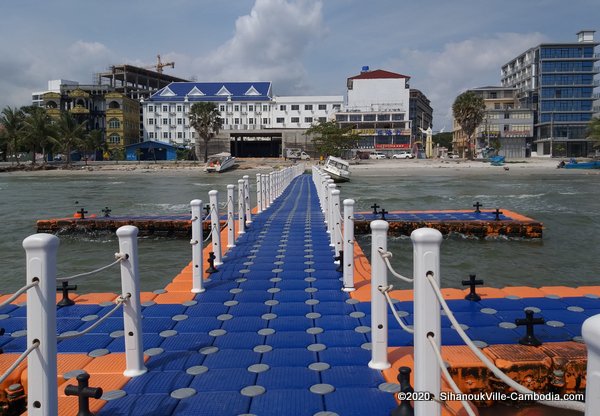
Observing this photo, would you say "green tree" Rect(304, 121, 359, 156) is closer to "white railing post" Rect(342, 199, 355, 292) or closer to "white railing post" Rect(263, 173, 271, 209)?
"white railing post" Rect(263, 173, 271, 209)

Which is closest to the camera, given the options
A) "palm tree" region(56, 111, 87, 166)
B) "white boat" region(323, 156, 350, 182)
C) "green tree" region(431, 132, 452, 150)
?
"white boat" region(323, 156, 350, 182)

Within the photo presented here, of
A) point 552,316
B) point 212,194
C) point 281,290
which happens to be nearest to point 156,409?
point 281,290

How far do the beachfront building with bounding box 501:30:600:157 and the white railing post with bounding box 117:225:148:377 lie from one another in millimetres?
102795

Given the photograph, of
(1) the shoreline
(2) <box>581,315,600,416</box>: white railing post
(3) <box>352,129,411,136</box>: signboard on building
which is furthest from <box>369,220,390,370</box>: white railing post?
(3) <box>352,129,411,136</box>: signboard on building

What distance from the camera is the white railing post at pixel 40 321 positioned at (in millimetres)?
2916

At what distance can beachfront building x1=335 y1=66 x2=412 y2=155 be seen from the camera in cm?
10125

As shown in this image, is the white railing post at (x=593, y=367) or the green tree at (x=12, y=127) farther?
the green tree at (x=12, y=127)

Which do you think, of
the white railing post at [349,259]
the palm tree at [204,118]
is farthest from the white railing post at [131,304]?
the palm tree at [204,118]

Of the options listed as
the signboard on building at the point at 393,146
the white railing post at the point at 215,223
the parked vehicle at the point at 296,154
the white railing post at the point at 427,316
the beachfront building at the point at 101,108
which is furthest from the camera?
the signboard on building at the point at 393,146

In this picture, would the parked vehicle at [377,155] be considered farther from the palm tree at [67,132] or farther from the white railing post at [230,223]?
the white railing post at [230,223]

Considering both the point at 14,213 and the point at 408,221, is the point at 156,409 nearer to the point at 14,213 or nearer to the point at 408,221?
the point at 408,221

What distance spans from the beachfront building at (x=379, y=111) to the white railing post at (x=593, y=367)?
311ft

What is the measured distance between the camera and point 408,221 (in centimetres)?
1595

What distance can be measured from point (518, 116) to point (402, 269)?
9740 centimetres
